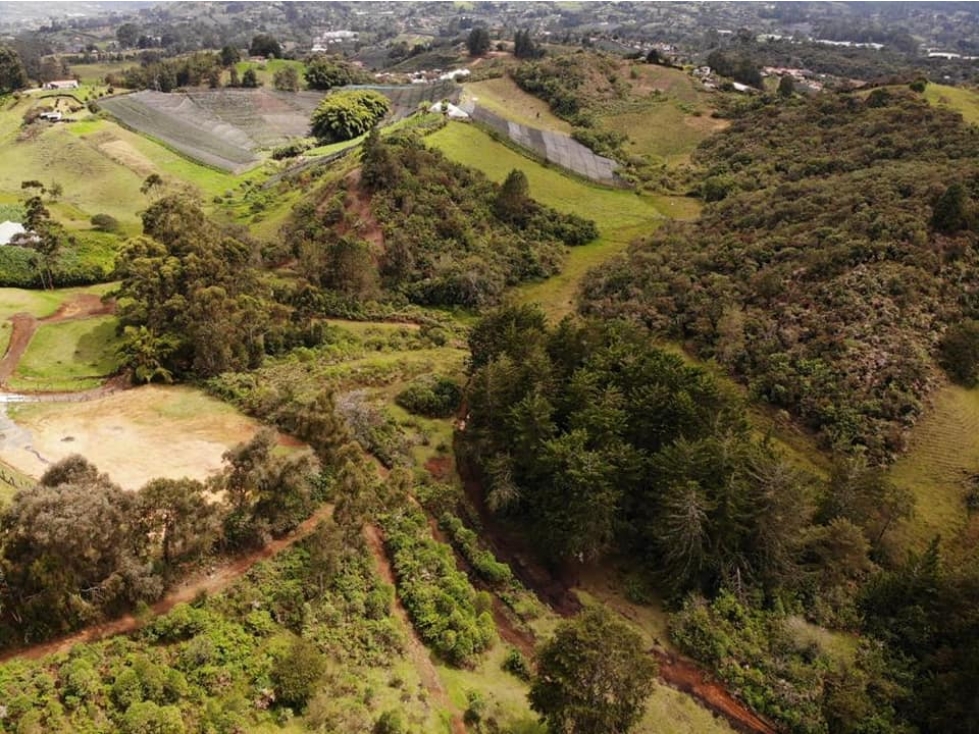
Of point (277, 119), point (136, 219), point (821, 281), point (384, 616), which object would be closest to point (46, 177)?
point (136, 219)

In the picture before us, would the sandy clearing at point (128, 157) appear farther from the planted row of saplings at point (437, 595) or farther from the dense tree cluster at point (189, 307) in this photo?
the planted row of saplings at point (437, 595)

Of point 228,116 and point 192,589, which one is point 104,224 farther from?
point 192,589

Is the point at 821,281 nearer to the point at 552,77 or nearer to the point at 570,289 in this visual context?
the point at 570,289

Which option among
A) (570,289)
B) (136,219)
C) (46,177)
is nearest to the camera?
(570,289)

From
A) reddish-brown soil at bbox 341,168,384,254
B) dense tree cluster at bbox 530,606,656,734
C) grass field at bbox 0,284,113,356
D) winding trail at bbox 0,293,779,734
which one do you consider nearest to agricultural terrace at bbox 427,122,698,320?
reddish-brown soil at bbox 341,168,384,254

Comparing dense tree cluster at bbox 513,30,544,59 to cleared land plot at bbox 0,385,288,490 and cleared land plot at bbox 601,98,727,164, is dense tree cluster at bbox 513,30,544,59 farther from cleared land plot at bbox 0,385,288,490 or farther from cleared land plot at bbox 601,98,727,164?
cleared land plot at bbox 0,385,288,490

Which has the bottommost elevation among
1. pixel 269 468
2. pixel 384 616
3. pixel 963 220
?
pixel 384 616

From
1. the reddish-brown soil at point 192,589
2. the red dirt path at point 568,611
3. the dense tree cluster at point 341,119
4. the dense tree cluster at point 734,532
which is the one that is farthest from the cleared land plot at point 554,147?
the reddish-brown soil at point 192,589
